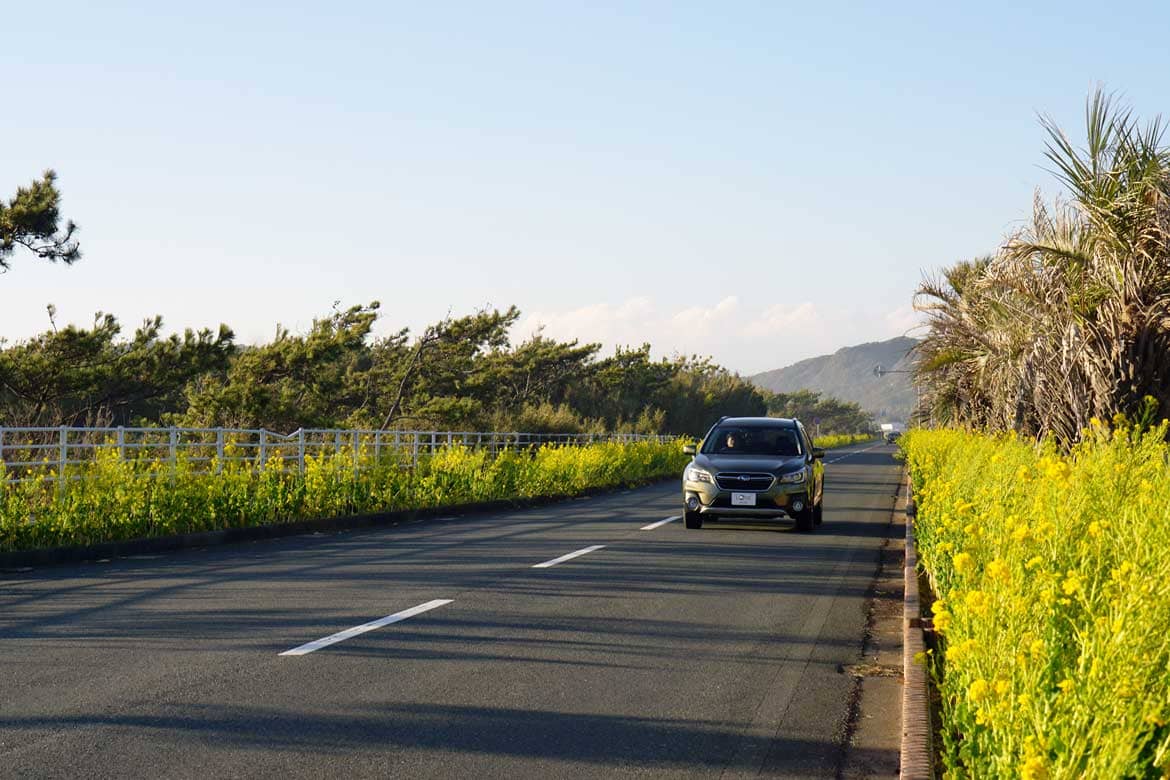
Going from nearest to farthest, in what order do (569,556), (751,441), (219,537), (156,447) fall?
(569,556)
(219,537)
(751,441)
(156,447)

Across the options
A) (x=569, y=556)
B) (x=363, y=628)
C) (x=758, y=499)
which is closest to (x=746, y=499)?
(x=758, y=499)

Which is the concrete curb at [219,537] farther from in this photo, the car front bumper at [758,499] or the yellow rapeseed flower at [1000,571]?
the yellow rapeseed flower at [1000,571]

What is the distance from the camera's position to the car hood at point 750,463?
57.0 feet

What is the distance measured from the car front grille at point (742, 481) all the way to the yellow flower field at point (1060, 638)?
8168mm

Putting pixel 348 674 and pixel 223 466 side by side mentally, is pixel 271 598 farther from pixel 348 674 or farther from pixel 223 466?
pixel 223 466

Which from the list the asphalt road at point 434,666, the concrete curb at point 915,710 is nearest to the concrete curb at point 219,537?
the asphalt road at point 434,666

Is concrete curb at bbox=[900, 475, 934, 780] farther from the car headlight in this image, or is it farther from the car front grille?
the car headlight

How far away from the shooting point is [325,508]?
19719 mm

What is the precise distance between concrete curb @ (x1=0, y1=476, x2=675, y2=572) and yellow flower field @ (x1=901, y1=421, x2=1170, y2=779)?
390 inches

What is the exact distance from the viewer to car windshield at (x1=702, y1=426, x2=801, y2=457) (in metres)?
18.6

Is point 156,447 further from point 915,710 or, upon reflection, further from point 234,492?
point 915,710

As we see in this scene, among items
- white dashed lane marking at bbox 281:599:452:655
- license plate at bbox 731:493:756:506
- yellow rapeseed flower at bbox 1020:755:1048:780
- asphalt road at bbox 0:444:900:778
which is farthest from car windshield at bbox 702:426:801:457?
yellow rapeseed flower at bbox 1020:755:1048:780

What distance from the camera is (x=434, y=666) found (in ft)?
24.9

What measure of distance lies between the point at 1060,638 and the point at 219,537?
13.0 m
